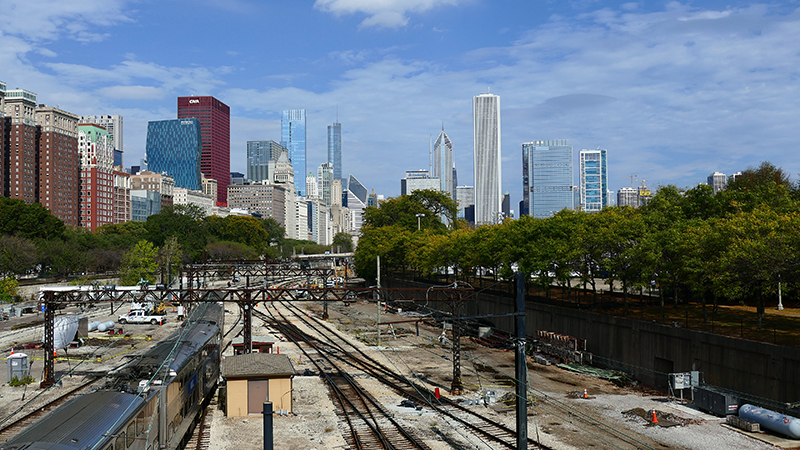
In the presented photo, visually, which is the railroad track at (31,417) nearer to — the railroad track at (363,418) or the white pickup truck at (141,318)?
the railroad track at (363,418)

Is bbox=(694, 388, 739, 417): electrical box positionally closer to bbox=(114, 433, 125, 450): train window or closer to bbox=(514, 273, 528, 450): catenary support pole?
bbox=(514, 273, 528, 450): catenary support pole

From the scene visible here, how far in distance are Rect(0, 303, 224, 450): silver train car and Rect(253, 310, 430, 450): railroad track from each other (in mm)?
7268

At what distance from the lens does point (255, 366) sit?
94.3 ft

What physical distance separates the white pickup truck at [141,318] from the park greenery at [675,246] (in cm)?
3469

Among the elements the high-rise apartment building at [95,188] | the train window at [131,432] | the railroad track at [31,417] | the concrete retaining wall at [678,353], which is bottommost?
the railroad track at [31,417]

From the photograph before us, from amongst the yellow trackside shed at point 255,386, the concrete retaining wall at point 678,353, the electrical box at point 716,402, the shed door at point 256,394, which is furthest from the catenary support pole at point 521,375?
the concrete retaining wall at point 678,353

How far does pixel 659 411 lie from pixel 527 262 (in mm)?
23229

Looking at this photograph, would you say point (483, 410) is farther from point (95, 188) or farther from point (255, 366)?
point (95, 188)

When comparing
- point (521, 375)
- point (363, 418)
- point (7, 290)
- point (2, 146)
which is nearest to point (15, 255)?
point (7, 290)

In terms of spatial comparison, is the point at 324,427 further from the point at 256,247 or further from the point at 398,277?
the point at 256,247

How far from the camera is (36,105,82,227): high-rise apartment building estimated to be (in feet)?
555

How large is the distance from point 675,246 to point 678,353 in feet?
25.7

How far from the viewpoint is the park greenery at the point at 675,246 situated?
103 feet

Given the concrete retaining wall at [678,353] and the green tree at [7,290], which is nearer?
the concrete retaining wall at [678,353]
